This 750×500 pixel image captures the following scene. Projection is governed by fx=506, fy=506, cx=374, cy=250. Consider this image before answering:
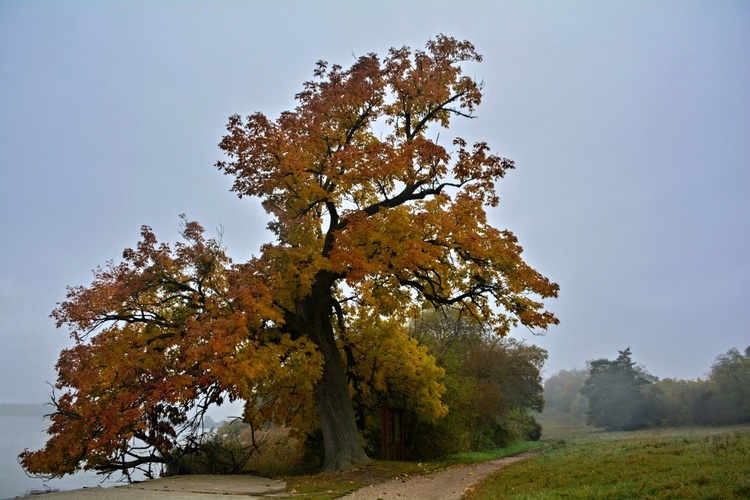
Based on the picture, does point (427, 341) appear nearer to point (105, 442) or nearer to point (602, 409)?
point (105, 442)

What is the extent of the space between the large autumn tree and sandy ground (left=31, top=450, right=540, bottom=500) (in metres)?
1.72

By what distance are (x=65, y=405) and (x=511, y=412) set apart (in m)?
28.3

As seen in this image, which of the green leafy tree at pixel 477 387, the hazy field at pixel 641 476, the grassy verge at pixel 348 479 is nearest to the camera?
the hazy field at pixel 641 476

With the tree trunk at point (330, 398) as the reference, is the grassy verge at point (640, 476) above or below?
below

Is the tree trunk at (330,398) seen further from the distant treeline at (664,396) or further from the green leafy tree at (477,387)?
the distant treeline at (664,396)

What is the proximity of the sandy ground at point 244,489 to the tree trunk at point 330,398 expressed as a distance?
212cm

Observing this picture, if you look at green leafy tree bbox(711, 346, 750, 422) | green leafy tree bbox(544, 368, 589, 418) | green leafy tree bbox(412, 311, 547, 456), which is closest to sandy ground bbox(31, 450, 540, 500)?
green leafy tree bbox(412, 311, 547, 456)

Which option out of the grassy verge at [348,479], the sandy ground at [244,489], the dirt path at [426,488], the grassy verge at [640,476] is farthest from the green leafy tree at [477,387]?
the grassy verge at [640,476]

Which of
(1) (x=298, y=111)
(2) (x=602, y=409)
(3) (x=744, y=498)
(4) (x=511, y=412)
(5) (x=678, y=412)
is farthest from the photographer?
(2) (x=602, y=409)

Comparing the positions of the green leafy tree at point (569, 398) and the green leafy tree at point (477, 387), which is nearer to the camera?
the green leafy tree at point (477, 387)

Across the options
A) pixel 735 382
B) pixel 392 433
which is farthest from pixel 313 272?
pixel 735 382

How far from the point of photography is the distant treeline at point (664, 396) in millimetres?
36250

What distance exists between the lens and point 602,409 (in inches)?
1929

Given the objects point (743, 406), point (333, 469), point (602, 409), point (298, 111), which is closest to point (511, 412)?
point (743, 406)
